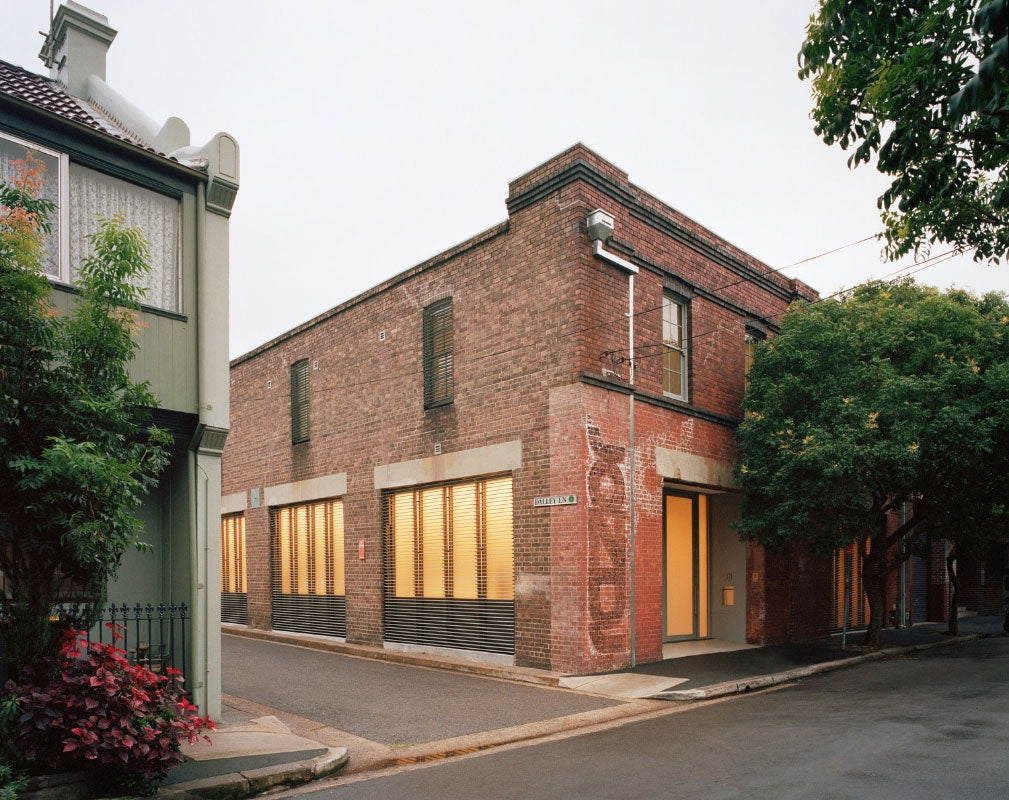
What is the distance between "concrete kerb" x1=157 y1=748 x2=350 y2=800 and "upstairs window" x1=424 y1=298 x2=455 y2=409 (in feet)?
30.5

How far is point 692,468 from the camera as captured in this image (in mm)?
16078

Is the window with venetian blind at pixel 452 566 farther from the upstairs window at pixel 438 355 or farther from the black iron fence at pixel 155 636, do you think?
the black iron fence at pixel 155 636

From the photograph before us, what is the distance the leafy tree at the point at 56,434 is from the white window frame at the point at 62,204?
152 cm

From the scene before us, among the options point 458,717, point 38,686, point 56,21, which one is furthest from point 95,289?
point 56,21

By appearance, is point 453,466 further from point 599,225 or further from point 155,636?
point 155,636

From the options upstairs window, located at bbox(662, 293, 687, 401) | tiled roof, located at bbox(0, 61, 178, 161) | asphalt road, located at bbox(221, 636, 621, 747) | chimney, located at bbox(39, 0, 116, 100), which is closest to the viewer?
tiled roof, located at bbox(0, 61, 178, 161)

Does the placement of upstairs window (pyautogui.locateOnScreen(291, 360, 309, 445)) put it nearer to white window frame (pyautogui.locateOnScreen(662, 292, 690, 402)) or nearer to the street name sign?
the street name sign

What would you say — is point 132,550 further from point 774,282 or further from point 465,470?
point 774,282

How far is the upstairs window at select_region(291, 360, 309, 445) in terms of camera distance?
21203mm

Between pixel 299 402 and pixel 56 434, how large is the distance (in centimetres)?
1458

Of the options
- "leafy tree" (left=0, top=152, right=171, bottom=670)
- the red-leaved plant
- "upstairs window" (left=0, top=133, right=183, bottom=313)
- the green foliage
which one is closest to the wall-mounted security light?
"upstairs window" (left=0, top=133, right=183, bottom=313)

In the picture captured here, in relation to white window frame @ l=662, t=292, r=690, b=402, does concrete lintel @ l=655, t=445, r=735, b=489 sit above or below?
below

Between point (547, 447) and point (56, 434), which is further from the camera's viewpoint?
point (547, 447)

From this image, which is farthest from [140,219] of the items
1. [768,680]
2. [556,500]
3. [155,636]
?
[768,680]
